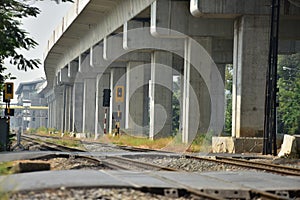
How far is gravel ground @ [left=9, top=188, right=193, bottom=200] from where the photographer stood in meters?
11.2

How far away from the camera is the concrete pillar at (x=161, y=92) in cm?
4931

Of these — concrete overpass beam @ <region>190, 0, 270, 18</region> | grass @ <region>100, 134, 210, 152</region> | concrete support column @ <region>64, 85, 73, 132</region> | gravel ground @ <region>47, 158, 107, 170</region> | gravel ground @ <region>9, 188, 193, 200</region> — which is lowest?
grass @ <region>100, 134, 210, 152</region>

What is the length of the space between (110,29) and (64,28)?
10108 mm

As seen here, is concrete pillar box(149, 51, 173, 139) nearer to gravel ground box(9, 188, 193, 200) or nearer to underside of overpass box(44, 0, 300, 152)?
underside of overpass box(44, 0, 300, 152)

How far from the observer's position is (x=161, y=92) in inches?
1971

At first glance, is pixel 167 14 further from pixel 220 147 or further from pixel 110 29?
pixel 110 29

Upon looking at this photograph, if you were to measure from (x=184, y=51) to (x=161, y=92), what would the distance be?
Result: 7283 mm

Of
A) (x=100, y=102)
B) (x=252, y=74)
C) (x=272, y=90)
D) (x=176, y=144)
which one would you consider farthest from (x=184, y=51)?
(x=100, y=102)

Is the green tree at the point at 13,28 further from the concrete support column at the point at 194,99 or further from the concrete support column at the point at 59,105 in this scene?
the concrete support column at the point at 59,105

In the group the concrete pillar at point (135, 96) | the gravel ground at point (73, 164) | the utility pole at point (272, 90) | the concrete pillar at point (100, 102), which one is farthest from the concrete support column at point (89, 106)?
the gravel ground at point (73, 164)

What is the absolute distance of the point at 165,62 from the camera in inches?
1956

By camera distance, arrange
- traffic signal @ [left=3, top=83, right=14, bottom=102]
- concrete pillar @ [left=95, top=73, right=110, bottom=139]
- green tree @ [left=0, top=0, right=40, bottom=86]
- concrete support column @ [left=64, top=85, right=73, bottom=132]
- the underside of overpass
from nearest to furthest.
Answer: green tree @ [left=0, top=0, right=40, bottom=86], traffic signal @ [left=3, top=83, right=14, bottom=102], the underside of overpass, concrete pillar @ [left=95, top=73, right=110, bottom=139], concrete support column @ [left=64, top=85, right=73, bottom=132]

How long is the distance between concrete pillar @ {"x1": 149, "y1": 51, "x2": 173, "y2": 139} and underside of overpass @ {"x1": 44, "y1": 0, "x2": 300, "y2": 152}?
0.06m

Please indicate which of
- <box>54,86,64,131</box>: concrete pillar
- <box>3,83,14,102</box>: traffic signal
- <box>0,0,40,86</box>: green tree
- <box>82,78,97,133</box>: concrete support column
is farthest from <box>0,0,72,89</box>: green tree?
<box>54,86,64,131</box>: concrete pillar
